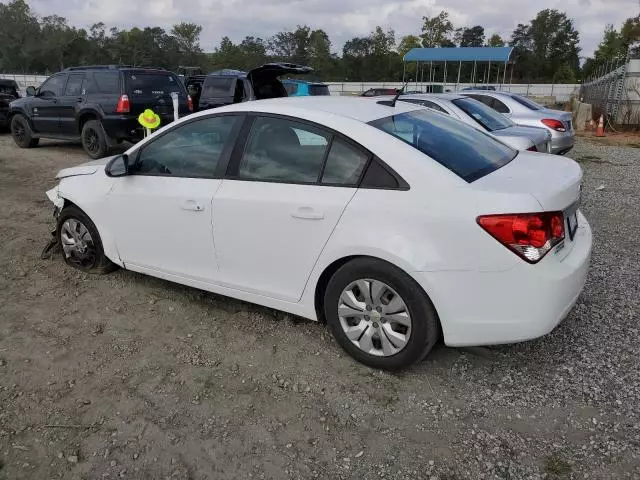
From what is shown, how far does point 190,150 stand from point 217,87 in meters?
9.66

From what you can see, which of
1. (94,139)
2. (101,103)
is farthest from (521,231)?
(94,139)

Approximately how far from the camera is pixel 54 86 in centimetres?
1093

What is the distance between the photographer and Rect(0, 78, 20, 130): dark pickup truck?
1441 cm

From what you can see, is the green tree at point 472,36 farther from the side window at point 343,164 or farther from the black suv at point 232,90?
the side window at point 343,164

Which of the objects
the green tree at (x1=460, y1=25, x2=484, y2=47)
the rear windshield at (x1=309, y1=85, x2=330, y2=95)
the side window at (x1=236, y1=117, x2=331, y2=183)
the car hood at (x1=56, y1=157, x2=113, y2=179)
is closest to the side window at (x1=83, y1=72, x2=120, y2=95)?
the rear windshield at (x1=309, y1=85, x2=330, y2=95)

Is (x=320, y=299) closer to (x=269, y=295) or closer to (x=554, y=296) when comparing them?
(x=269, y=295)

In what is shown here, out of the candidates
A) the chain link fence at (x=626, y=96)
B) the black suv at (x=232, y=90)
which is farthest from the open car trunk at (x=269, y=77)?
the chain link fence at (x=626, y=96)

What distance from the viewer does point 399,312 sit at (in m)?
3.00

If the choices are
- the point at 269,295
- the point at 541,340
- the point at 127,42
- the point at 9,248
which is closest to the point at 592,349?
the point at 541,340

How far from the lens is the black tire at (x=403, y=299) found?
2908 millimetres

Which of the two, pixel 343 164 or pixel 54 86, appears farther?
pixel 54 86

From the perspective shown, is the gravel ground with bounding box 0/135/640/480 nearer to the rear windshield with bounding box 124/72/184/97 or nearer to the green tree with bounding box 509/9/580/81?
the rear windshield with bounding box 124/72/184/97

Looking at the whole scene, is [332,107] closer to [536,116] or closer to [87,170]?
[87,170]

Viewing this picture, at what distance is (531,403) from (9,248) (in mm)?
5031
